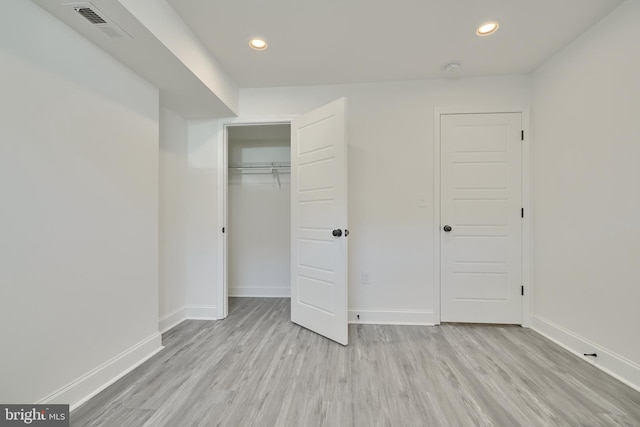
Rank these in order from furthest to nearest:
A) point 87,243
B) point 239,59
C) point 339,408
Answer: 1. point 239,59
2. point 87,243
3. point 339,408

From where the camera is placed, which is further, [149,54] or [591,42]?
[591,42]

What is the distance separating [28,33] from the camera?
4.11 ft

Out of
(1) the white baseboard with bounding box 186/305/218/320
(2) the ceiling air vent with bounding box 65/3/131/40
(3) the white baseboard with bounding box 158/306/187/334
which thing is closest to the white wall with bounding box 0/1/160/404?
(2) the ceiling air vent with bounding box 65/3/131/40

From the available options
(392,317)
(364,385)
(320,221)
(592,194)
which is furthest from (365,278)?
(592,194)

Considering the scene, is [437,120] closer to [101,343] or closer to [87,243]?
[87,243]

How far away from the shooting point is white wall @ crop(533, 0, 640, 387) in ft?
5.38

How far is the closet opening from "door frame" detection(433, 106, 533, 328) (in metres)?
1.93

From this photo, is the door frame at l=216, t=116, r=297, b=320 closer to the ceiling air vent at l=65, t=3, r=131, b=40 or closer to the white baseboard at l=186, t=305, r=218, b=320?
the white baseboard at l=186, t=305, r=218, b=320

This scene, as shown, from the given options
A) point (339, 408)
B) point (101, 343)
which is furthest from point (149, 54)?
point (339, 408)

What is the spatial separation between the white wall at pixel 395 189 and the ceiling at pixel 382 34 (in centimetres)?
17

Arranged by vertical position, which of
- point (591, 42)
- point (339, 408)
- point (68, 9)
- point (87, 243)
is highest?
point (591, 42)

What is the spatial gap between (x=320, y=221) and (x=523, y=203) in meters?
2.04

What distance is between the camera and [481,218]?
2521 millimetres

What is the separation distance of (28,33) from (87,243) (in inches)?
44.6
